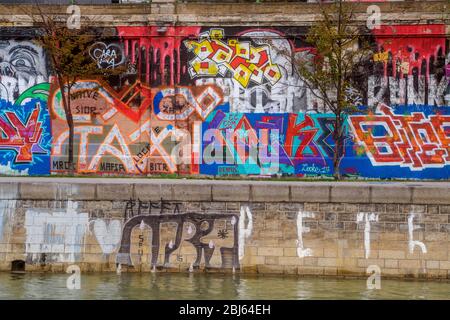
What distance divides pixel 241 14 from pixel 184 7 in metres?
1.96

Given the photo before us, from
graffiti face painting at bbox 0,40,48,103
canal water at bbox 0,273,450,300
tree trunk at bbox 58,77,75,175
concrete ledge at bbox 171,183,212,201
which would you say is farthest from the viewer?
graffiti face painting at bbox 0,40,48,103

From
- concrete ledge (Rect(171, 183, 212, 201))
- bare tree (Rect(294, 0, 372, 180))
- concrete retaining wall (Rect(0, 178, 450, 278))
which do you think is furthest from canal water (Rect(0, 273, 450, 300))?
bare tree (Rect(294, 0, 372, 180))

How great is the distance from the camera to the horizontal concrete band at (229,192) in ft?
84.7

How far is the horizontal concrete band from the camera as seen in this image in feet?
84.7

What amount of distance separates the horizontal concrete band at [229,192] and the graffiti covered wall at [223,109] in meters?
10.0

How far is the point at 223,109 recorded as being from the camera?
36562 millimetres

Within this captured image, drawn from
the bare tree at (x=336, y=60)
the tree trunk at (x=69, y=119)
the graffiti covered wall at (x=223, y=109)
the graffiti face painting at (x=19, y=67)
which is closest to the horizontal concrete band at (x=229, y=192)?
the bare tree at (x=336, y=60)

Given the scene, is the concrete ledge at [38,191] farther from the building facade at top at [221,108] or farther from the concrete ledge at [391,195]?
the building facade at top at [221,108]

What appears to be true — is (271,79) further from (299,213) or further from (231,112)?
(299,213)

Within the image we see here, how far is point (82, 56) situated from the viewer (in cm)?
3644

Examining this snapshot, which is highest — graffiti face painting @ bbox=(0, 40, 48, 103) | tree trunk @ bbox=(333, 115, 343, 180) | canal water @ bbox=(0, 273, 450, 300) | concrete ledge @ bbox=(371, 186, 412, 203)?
graffiti face painting @ bbox=(0, 40, 48, 103)

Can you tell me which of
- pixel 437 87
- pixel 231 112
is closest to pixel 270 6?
pixel 231 112

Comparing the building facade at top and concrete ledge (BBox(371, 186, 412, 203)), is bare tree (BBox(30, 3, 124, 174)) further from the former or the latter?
concrete ledge (BBox(371, 186, 412, 203))

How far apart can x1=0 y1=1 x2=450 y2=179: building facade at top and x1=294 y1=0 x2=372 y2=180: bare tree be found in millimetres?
329
